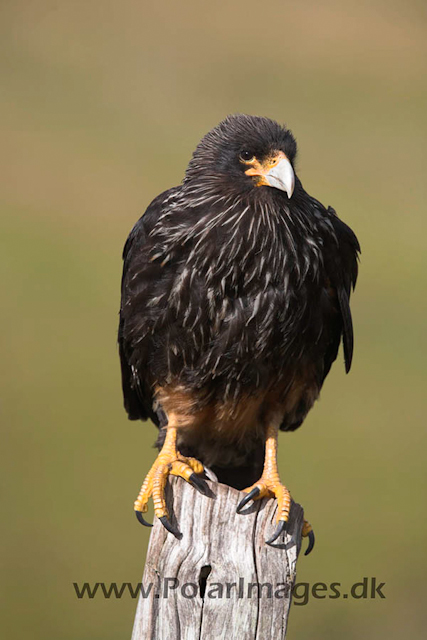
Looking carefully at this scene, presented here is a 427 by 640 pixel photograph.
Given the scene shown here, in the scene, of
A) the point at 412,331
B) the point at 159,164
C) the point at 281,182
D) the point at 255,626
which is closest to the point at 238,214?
the point at 281,182

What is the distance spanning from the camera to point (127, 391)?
3883 mm

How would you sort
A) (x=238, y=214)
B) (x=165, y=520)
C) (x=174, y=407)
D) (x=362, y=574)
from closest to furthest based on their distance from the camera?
(x=165, y=520) < (x=238, y=214) < (x=174, y=407) < (x=362, y=574)

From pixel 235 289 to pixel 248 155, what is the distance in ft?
1.72

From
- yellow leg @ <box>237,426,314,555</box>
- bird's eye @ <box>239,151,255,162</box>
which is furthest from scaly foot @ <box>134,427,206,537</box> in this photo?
bird's eye @ <box>239,151,255,162</box>

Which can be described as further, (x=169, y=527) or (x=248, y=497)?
(x=248, y=497)

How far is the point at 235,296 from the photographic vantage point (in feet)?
10.8

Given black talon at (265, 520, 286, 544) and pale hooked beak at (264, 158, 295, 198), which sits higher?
pale hooked beak at (264, 158, 295, 198)

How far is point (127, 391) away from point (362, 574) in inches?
146

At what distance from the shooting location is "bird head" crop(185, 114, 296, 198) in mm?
3162

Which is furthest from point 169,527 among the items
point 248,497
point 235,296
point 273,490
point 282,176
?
point 282,176

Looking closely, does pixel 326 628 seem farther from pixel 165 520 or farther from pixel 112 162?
pixel 112 162

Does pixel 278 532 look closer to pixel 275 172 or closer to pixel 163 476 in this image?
pixel 163 476

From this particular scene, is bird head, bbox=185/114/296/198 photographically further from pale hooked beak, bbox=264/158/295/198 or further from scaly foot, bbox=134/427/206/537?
scaly foot, bbox=134/427/206/537

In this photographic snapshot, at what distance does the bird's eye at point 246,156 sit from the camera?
3.22 metres
